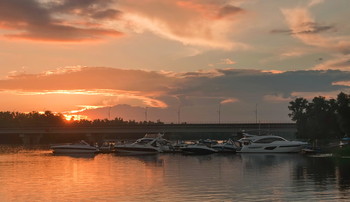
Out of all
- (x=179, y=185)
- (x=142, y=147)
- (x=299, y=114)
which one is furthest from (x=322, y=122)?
(x=179, y=185)

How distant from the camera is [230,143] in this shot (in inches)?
4424

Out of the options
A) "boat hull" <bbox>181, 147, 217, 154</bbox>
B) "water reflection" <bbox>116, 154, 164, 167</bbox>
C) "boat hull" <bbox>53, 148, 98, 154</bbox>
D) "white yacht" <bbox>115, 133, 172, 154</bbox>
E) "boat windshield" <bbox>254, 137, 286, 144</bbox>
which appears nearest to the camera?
"water reflection" <bbox>116, 154, 164, 167</bbox>

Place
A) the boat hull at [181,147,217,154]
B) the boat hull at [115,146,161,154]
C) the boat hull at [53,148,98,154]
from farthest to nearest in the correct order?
the boat hull at [53,148,98,154] < the boat hull at [181,147,217,154] < the boat hull at [115,146,161,154]

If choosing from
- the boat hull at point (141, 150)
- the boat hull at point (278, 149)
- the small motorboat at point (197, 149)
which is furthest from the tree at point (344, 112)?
the boat hull at point (141, 150)

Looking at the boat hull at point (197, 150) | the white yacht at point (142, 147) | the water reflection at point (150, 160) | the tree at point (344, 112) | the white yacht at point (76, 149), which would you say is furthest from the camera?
the white yacht at point (76, 149)

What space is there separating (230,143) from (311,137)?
2795cm

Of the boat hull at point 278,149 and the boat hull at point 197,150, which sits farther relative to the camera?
the boat hull at point 197,150

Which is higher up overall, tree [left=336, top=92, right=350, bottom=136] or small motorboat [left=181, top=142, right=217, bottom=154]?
tree [left=336, top=92, right=350, bottom=136]

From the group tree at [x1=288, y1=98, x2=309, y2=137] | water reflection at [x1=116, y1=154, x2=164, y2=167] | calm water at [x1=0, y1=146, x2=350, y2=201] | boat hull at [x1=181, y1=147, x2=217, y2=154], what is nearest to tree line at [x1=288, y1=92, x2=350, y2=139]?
tree at [x1=288, y1=98, x2=309, y2=137]

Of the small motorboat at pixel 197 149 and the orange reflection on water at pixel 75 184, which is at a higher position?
the small motorboat at pixel 197 149

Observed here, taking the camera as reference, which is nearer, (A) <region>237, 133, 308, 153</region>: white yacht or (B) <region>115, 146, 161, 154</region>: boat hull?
(A) <region>237, 133, 308, 153</region>: white yacht

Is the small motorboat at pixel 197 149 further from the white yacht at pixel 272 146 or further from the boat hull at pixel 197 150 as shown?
the white yacht at pixel 272 146

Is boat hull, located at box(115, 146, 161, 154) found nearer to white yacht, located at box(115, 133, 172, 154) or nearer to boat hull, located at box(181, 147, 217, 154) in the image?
white yacht, located at box(115, 133, 172, 154)

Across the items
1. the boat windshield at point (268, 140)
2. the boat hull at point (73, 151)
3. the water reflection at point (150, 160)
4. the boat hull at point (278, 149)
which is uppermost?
the boat windshield at point (268, 140)
